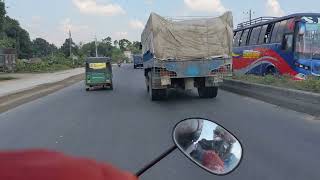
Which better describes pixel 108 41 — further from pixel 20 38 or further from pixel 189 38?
pixel 189 38

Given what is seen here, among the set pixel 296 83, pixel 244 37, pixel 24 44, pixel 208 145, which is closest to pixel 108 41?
pixel 24 44

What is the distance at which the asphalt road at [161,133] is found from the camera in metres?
7.80

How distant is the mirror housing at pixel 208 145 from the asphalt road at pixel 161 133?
13.9ft

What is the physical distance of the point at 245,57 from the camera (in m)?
31.5

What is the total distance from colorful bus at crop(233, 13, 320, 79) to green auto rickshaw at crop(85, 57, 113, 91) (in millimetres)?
7664

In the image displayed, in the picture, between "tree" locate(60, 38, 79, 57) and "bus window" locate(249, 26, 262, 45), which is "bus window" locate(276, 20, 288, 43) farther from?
"tree" locate(60, 38, 79, 57)

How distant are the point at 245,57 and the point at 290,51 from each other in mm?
7073

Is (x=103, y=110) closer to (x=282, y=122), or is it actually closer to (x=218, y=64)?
(x=218, y=64)

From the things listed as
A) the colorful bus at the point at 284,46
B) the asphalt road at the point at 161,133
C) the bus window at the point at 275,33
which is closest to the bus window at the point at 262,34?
the colorful bus at the point at 284,46

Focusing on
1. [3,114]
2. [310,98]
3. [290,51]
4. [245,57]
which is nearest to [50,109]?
[3,114]

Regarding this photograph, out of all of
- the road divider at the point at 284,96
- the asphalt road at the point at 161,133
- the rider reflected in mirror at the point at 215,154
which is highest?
the rider reflected in mirror at the point at 215,154

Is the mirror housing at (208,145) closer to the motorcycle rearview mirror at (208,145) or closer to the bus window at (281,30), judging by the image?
the motorcycle rearview mirror at (208,145)

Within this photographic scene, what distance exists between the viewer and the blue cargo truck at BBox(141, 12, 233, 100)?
1905 cm

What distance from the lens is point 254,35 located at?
3028cm
